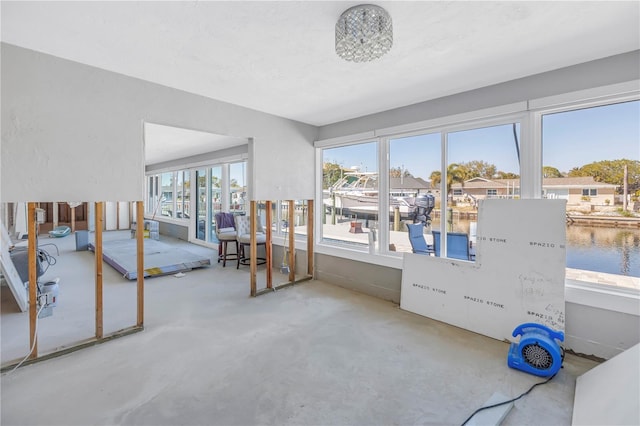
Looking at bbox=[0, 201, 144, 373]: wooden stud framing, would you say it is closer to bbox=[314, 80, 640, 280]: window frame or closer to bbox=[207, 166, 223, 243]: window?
bbox=[314, 80, 640, 280]: window frame

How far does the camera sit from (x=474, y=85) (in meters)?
3.09

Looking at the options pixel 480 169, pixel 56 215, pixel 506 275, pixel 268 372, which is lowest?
pixel 268 372

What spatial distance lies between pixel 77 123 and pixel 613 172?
4733 mm

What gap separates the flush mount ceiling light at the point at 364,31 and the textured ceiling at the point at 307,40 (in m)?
0.06

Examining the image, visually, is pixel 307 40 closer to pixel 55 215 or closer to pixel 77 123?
pixel 77 123

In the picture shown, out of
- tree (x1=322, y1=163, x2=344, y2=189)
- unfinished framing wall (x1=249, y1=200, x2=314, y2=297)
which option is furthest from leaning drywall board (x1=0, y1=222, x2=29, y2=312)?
tree (x1=322, y1=163, x2=344, y2=189)

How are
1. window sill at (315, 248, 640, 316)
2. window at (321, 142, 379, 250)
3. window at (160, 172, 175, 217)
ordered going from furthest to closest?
window at (160, 172, 175, 217) → window at (321, 142, 379, 250) → window sill at (315, 248, 640, 316)

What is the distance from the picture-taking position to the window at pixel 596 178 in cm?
251

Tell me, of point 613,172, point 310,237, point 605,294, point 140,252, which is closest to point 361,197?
point 310,237

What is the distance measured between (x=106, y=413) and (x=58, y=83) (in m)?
2.62

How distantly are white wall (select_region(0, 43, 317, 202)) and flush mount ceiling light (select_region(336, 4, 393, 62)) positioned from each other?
2112mm

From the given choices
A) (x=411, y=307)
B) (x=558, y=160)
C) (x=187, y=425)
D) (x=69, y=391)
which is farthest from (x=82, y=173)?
(x=558, y=160)

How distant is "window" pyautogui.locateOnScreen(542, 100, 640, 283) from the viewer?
2.51 meters

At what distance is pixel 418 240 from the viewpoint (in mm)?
3703
